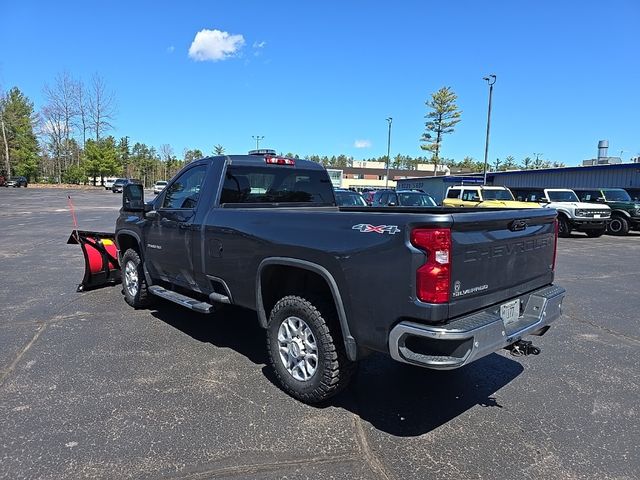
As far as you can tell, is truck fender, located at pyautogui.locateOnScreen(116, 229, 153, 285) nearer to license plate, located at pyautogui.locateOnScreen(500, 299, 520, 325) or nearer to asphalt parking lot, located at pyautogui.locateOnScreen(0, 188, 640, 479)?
asphalt parking lot, located at pyautogui.locateOnScreen(0, 188, 640, 479)

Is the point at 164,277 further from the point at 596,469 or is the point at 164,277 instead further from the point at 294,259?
the point at 596,469

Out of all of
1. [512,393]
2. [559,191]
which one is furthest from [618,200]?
[512,393]

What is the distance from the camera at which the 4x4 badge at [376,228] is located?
3.00 meters

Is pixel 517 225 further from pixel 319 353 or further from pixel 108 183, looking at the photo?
pixel 108 183

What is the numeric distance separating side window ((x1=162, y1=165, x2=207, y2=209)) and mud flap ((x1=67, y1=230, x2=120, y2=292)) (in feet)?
7.82

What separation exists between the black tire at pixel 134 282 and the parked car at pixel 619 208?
757 inches

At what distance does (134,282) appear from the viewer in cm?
643

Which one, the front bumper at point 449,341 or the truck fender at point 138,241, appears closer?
the front bumper at point 449,341

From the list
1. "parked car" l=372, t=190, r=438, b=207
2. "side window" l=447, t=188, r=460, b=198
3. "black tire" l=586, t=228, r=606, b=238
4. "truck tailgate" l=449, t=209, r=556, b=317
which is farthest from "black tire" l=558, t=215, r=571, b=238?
"truck tailgate" l=449, t=209, r=556, b=317

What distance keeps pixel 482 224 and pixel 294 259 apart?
1.39 meters

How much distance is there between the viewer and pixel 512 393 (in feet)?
13.3

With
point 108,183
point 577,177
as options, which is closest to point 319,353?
point 577,177

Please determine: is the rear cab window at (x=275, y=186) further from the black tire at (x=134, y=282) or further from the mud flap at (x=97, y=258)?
the mud flap at (x=97, y=258)

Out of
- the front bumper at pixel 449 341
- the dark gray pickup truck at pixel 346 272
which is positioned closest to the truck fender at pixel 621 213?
the dark gray pickup truck at pixel 346 272
